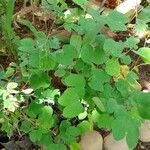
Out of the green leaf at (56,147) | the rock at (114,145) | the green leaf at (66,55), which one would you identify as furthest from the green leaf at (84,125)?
the green leaf at (66,55)

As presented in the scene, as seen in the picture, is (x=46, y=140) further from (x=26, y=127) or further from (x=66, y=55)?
(x=66, y=55)

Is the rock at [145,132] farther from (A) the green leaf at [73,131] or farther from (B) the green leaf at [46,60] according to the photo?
(B) the green leaf at [46,60]

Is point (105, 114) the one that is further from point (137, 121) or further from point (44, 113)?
point (44, 113)

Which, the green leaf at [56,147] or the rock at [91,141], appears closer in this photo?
the green leaf at [56,147]

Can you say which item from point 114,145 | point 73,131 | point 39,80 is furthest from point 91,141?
point 39,80

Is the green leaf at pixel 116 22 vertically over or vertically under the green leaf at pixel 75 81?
over

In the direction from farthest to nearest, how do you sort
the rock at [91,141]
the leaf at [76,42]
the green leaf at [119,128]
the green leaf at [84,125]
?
the rock at [91,141] → the green leaf at [84,125] → the leaf at [76,42] → the green leaf at [119,128]

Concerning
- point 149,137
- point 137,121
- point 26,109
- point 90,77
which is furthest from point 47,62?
point 149,137
